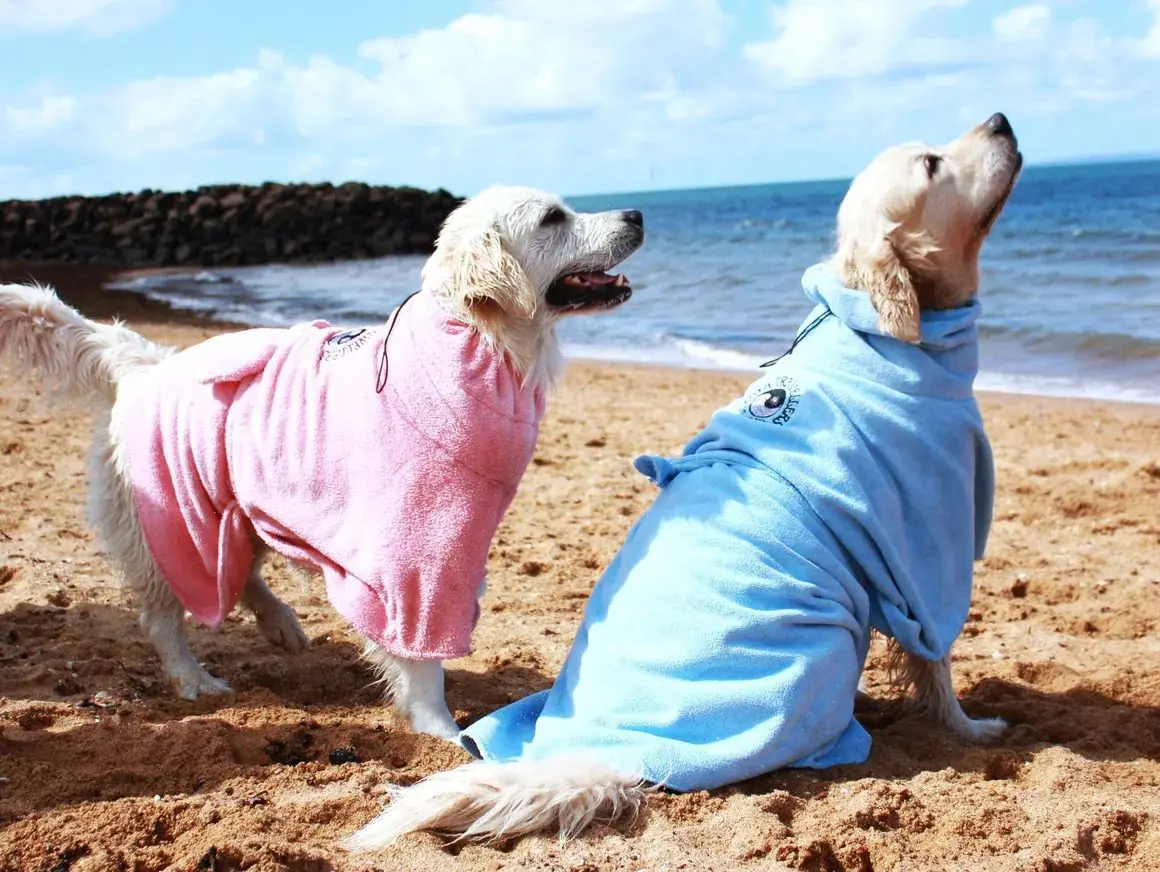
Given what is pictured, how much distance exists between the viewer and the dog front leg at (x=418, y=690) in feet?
12.6

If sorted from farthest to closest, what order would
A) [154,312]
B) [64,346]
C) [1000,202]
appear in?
[154,312]
[64,346]
[1000,202]

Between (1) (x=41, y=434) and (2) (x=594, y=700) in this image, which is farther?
(1) (x=41, y=434)

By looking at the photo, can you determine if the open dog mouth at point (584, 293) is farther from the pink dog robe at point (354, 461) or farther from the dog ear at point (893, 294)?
the dog ear at point (893, 294)

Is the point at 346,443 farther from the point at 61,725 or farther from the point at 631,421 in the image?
the point at 631,421

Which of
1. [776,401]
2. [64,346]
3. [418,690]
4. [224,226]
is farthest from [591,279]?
[224,226]

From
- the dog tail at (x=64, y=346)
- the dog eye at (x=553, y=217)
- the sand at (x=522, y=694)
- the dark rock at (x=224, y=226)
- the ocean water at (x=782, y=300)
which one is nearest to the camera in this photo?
the sand at (x=522, y=694)

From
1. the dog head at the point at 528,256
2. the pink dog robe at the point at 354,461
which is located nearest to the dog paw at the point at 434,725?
the pink dog robe at the point at 354,461

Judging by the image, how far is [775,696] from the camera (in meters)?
3.17

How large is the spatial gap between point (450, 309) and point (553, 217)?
1.92 ft

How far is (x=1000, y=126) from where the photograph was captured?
3818 millimetres

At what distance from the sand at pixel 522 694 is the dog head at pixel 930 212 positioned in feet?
5.08

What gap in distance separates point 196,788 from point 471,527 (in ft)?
3.72

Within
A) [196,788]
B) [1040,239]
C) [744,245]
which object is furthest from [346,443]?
[744,245]

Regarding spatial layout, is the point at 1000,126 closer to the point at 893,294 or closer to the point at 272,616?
the point at 893,294
